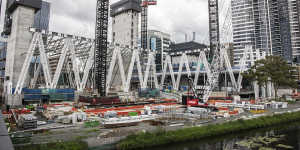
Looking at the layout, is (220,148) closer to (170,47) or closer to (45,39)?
(45,39)

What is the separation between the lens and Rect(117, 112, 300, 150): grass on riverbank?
15193 millimetres

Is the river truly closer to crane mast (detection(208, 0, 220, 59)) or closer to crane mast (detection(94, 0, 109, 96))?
crane mast (detection(94, 0, 109, 96))

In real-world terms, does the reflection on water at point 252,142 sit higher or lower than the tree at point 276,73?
lower

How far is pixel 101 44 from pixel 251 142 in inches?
1621

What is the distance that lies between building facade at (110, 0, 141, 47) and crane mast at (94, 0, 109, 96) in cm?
4927

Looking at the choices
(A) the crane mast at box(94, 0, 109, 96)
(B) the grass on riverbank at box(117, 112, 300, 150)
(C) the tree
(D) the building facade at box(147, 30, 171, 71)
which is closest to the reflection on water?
(B) the grass on riverbank at box(117, 112, 300, 150)

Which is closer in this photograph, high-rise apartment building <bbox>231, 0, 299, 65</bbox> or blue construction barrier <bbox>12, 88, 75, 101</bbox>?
blue construction barrier <bbox>12, 88, 75, 101</bbox>

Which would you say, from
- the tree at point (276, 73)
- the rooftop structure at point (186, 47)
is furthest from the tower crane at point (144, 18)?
the tree at point (276, 73)

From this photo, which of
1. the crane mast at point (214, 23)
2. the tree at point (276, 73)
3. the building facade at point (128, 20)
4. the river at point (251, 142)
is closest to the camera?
the river at point (251, 142)

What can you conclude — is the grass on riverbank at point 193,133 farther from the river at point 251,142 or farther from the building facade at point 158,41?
the building facade at point 158,41

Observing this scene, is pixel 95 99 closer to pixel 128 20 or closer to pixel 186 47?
pixel 128 20

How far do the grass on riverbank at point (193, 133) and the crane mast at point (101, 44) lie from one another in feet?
114

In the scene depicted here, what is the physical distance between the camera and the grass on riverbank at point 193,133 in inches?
598

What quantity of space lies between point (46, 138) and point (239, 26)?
132 metres
